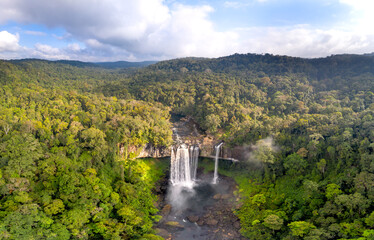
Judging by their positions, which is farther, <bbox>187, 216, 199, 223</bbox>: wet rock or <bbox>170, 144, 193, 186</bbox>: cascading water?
<bbox>170, 144, 193, 186</bbox>: cascading water

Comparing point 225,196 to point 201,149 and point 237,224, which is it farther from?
point 201,149

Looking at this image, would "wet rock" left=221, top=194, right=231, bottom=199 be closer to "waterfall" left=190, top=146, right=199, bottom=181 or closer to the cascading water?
the cascading water

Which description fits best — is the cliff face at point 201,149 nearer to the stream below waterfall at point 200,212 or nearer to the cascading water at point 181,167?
the cascading water at point 181,167

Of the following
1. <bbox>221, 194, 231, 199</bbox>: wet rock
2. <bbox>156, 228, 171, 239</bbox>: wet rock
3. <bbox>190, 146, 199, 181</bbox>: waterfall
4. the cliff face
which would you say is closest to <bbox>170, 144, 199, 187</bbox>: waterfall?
<bbox>190, 146, 199, 181</bbox>: waterfall

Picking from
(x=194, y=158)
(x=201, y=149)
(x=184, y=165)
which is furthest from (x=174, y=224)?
(x=201, y=149)

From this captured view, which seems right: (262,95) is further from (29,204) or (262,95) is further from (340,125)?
(29,204)
